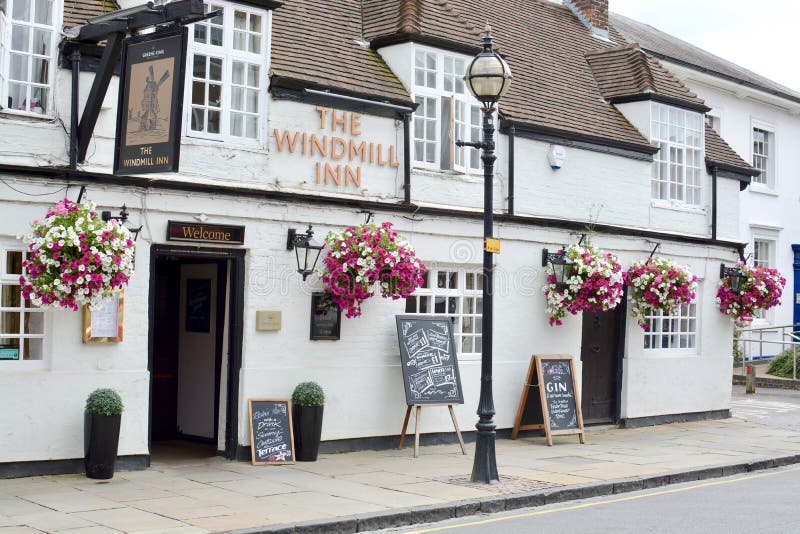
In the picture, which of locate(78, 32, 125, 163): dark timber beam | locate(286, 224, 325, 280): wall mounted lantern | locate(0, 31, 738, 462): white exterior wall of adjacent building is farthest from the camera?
locate(286, 224, 325, 280): wall mounted lantern

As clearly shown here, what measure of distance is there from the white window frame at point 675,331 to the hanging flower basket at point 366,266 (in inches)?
237

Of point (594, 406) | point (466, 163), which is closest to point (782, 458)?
point (594, 406)

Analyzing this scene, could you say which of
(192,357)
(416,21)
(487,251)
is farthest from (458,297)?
(416,21)

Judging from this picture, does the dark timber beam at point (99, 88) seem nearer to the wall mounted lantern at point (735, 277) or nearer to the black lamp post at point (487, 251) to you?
the black lamp post at point (487, 251)

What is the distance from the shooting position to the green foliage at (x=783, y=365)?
23906 millimetres

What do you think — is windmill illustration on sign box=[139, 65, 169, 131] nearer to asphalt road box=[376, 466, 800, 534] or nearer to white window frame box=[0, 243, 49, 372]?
white window frame box=[0, 243, 49, 372]

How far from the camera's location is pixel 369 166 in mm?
13547

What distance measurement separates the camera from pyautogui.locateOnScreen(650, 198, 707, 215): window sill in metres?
17.7

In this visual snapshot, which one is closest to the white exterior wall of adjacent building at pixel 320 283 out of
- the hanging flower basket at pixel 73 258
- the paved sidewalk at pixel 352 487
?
the hanging flower basket at pixel 73 258

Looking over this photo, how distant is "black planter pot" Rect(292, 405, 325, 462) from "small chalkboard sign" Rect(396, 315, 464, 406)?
1.37m

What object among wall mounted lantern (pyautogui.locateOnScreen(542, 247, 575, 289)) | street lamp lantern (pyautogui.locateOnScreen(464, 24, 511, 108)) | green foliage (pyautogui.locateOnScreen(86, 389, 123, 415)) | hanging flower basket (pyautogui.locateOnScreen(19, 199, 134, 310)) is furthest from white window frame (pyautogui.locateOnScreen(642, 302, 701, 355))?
hanging flower basket (pyautogui.locateOnScreen(19, 199, 134, 310))

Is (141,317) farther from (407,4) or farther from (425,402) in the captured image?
(407,4)

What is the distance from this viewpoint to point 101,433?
10523mm

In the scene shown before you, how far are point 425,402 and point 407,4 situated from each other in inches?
226
